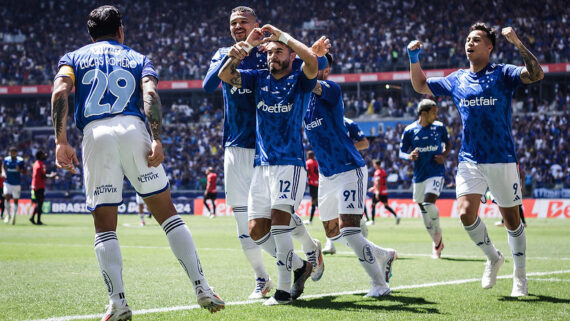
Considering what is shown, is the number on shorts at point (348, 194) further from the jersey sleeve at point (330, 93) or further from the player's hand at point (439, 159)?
the player's hand at point (439, 159)

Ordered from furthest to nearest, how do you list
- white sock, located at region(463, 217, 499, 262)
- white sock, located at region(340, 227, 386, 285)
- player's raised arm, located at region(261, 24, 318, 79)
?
white sock, located at region(463, 217, 499, 262) → white sock, located at region(340, 227, 386, 285) → player's raised arm, located at region(261, 24, 318, 79)

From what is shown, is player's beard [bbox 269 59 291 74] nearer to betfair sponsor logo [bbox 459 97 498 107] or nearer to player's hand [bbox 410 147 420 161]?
betfair sponsor logo [bbox 459 97 498 107]

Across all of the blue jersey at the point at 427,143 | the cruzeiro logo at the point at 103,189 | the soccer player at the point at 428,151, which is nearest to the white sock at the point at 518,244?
the cruzeiro logo at the point at 103,189

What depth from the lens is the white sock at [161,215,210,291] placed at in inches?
207

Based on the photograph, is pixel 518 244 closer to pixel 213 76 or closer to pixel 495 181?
pixel 495 181

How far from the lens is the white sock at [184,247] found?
5246 millimetres

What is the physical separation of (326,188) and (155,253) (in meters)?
5.75

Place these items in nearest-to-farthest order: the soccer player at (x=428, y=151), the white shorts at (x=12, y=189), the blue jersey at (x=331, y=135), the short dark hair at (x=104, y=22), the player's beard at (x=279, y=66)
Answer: the short dark hair at (x=104, y=22)
the player's beard at (x=279, y=66)
the blue jersey at (x=331, y=135)
the soccer player at (x=428, y=151)
the white shorts at (x=12, y=189)

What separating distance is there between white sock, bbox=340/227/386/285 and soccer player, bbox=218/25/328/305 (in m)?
0.66

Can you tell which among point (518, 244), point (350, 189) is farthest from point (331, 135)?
point (518, 244)

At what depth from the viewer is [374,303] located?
650 centimetres

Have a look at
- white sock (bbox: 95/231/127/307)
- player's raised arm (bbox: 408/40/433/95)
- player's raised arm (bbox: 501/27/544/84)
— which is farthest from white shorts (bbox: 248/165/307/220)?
player's raised arm (bbox: 501/27/544/84)

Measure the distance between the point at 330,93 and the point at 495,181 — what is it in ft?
6.57

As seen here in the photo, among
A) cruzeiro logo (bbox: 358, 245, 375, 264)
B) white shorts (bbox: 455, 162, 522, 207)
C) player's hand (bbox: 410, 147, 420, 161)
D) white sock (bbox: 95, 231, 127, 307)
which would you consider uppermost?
player's hand (bbox: 410, 147, 420, 161)
